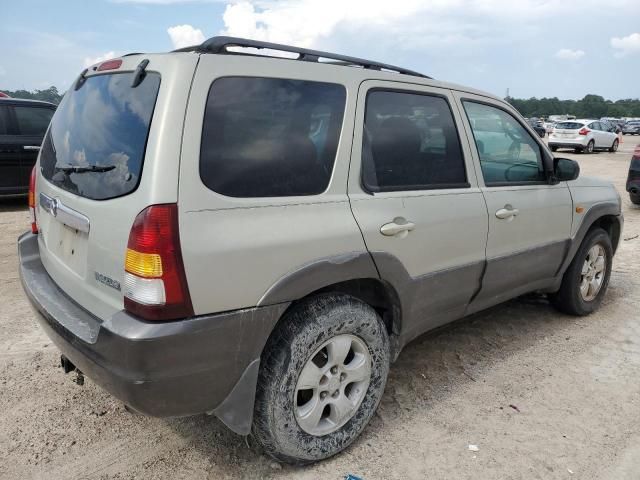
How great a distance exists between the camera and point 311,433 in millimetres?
2453

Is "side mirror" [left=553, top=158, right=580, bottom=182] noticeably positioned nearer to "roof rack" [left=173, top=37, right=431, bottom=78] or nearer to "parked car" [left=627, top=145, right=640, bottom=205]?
"roof rack" [left=173, top=37, right=431, bottom=78]

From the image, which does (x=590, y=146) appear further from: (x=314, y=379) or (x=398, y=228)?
(x=314, y=379)

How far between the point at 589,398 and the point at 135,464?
8.49 ft

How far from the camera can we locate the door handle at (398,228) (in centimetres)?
257

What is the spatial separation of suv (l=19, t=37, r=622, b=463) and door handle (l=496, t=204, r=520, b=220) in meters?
0.14

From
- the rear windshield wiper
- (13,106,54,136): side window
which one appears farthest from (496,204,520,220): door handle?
(13,106,54,136): side window

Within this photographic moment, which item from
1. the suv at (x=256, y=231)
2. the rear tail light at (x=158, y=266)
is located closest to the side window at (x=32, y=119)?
the suv at (x=256, y=231)

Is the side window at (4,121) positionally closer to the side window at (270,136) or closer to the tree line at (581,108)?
the side window at (270,136)

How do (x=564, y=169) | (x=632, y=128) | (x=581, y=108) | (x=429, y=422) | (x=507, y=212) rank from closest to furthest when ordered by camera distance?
(x=429, y=422) < (x=507, y=212) < (x=564, y=169) < (x=632, y=128) < (x=581, y=108)

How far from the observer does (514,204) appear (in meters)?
3.39

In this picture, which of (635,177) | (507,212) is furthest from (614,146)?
(507,212)

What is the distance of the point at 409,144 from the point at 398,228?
0.52m

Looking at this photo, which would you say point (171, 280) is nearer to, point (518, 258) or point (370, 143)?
point (370, 143)

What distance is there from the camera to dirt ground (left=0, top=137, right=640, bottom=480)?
2.49m
